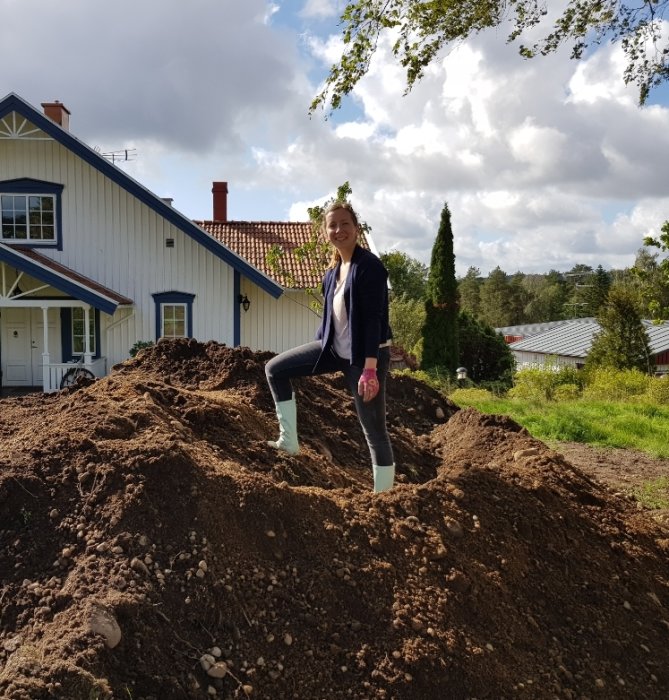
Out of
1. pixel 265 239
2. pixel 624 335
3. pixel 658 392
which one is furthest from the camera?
pixel 624 335

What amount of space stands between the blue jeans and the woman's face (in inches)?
23.8

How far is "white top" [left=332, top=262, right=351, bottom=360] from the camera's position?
3900 mm

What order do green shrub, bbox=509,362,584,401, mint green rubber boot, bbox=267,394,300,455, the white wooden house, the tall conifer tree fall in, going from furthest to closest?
the tall conifer tree → the white wooden house → green shrub, bbox=509,362,584,401 → mint green rubber boot, bbox=267,394,300,455

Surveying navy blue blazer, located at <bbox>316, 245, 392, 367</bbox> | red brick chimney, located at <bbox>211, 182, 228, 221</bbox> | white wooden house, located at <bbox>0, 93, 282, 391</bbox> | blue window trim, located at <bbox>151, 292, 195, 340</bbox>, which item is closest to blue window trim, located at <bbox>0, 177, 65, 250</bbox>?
white wooden house, located at <bbox>0, 93, 282, 391</bbox>

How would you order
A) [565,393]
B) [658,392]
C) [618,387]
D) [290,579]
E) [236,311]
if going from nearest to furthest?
[290,579] → [658,392] → [565,393] → [618,387] → [236,311]

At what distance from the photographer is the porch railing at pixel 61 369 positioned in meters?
13.8

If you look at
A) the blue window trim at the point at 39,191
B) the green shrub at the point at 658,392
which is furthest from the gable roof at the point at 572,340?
the blue window trim at the point at 39,191

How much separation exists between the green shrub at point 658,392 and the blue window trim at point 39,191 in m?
12.8

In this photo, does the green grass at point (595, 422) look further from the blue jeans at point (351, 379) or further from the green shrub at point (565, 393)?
the blue jeans at point (351, 379)

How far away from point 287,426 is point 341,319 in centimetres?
90

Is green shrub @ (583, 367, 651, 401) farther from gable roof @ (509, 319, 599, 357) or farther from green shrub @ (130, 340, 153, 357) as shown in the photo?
gable roof @ (509, 319, 599, 357)

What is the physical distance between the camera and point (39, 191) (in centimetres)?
1512

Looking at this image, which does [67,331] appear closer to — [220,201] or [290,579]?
[220,201]

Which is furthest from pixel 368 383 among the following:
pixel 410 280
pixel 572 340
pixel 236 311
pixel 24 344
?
pixel 410 280
